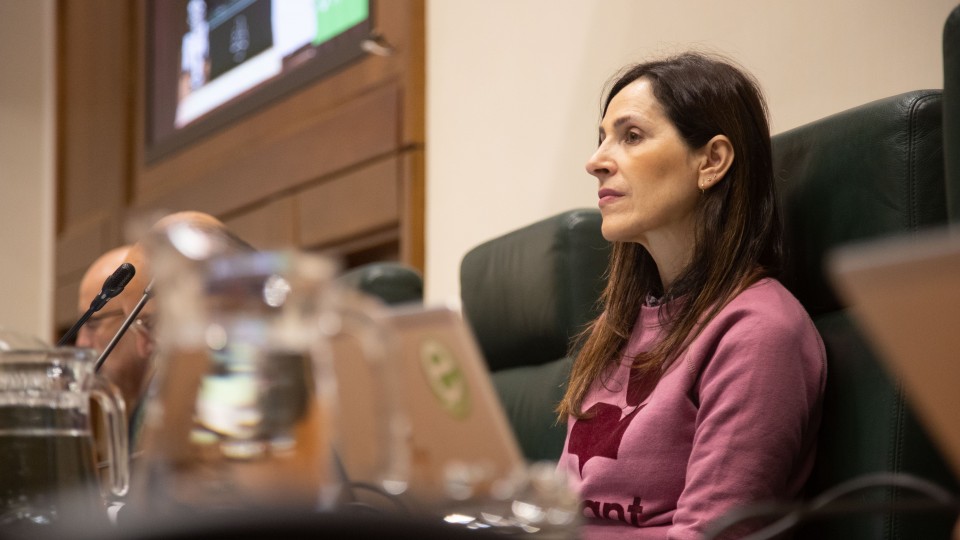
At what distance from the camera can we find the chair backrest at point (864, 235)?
1.31 m

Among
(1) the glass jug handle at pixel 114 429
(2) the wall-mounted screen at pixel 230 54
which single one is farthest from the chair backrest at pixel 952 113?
(2) the wall-mounted screen at pixel 230 54

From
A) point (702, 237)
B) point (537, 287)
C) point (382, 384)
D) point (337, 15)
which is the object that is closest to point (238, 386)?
point (382, 384)

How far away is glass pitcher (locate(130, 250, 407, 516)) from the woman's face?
114cm

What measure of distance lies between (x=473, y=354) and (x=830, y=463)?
0.86 m

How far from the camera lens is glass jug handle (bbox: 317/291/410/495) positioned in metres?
0.66

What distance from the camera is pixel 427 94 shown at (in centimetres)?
311

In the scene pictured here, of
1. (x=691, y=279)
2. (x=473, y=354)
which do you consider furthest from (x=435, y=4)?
(x=473, y=354)

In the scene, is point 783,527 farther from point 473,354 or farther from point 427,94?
point 427,94

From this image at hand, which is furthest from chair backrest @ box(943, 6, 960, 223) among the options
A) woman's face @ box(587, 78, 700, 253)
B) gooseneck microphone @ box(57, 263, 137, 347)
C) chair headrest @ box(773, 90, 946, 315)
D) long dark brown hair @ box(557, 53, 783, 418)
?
gooseneck microphone @ box(57, 263, 137, 347)

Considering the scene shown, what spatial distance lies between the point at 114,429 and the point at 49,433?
2.1 inches

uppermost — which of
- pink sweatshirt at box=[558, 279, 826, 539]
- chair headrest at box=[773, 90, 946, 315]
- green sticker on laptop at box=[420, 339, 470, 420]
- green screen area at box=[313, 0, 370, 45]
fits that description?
green screen area at box=[313, 0, 370, 45]

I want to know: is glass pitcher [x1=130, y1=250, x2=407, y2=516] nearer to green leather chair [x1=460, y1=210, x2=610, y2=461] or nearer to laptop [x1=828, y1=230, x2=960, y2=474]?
laptop [x1=828, y1=230, x2=960, y2=474]

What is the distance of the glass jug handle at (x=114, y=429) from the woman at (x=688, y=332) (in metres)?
0.72

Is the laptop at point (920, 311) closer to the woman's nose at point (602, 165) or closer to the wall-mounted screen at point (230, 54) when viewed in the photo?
the woman's nose at point (602, 165)
